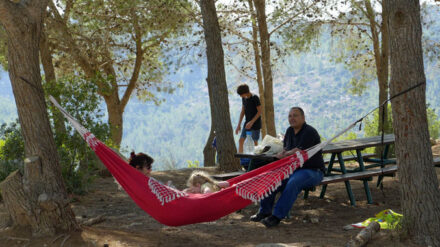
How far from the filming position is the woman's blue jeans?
3744mm

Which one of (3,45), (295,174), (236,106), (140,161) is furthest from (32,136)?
(236,106)

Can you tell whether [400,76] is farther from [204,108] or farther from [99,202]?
[204,108]

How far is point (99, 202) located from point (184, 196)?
2274 mm

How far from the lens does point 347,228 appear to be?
3.70 metres

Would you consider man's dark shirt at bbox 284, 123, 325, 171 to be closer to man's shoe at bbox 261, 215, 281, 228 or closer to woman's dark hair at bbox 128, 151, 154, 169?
man's shoe at bbox 261, 215, 281, 228

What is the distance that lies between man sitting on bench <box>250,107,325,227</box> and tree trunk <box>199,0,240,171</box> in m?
1.97

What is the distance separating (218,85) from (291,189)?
254 centimetres

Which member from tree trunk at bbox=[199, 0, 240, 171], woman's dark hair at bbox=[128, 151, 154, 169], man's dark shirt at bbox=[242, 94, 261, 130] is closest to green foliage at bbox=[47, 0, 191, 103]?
tree trunk at bbox=[199, 0, 240, 171]

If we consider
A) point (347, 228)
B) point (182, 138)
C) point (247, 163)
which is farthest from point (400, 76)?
point (182, 138)

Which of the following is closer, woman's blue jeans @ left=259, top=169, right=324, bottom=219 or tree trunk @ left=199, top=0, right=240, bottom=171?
woman's blue jeans @ left=259, top=169, right=324, bottom=219

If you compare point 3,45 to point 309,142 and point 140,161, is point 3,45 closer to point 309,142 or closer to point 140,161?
point 140,161

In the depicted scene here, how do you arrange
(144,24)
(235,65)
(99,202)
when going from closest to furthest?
(99,202) → (144,24) → (235,65)

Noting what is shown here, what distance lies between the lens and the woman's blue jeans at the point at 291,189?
3744 millimetres

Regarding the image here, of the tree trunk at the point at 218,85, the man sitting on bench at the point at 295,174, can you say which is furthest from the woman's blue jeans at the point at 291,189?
the tree trunk at the point at 218,85
